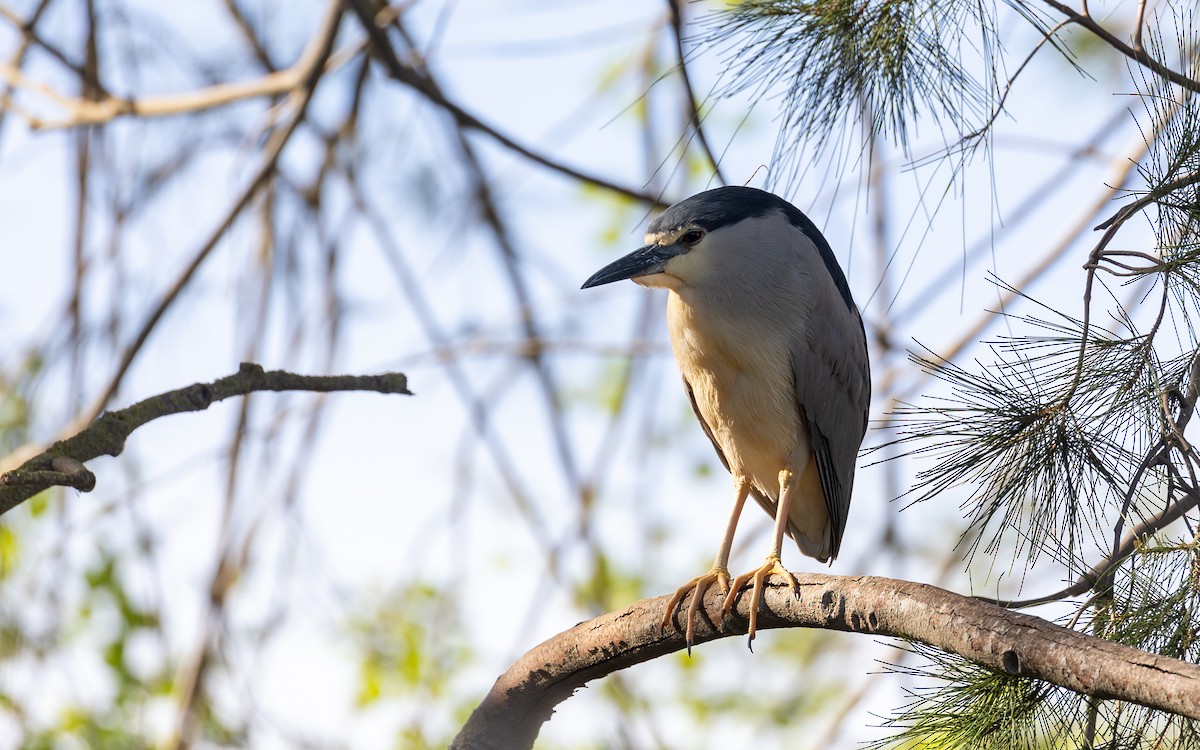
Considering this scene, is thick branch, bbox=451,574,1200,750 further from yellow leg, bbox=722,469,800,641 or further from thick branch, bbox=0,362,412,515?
thick branch, bbox=0,362,412,515

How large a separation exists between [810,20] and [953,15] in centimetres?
21

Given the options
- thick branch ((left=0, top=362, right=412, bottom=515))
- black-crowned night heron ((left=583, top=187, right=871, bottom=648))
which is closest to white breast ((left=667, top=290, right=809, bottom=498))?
black-crowned night heron ((left=583, top=187, right=871, bottom=648))

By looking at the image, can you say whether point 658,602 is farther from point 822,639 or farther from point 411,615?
point 411,615

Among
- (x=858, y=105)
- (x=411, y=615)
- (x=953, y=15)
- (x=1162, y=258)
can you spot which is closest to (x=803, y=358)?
(x=858, y=105)

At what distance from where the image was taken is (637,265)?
2.15 m

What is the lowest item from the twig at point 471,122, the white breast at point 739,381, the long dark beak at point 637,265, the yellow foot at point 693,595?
the yellow foot at point 693,595

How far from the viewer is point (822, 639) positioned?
439 centimetres

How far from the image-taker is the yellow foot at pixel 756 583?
1.66 meters

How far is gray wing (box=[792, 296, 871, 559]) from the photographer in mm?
2244

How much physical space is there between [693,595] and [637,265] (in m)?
0.67

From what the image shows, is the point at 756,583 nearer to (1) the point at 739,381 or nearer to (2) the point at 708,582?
(2) the point at 708,582

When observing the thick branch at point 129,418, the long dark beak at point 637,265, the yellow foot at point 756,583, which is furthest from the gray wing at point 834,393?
the thick branch at point 129,418

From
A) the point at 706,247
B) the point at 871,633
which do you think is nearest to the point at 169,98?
the point at 706,247

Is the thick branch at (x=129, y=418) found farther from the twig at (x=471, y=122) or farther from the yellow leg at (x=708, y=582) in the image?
the twig at (x=471, y=122)
